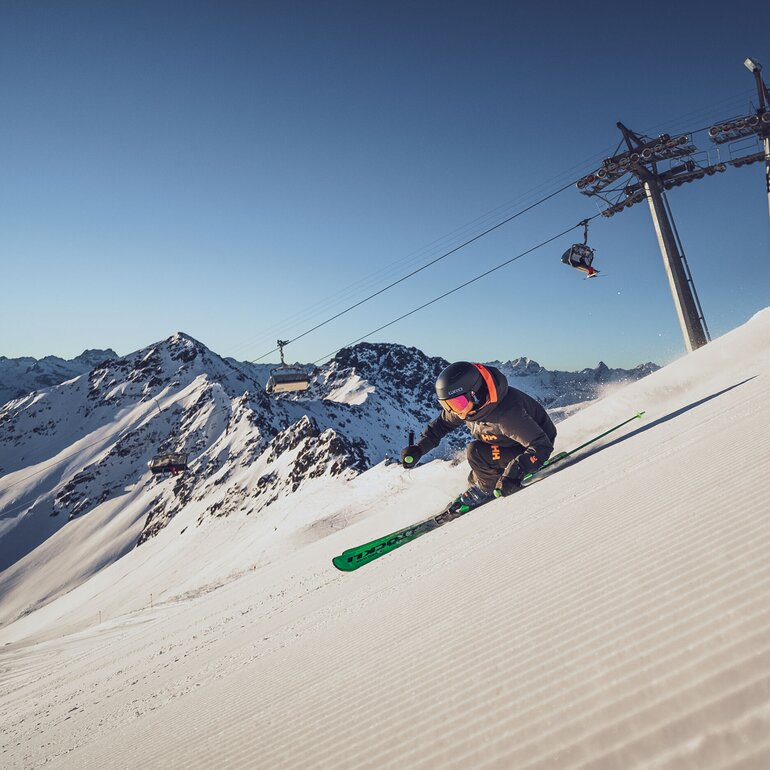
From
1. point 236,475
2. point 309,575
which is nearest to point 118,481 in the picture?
point 236,475

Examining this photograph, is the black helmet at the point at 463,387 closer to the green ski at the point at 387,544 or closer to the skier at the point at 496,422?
the skier at the point at 496,422

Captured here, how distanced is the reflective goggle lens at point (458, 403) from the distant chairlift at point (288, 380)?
41.8 feet

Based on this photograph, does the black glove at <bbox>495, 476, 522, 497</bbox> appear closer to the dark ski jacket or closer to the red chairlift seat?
the dark ski jacket

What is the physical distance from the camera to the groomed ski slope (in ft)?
4.07

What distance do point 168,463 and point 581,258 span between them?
42.7 m

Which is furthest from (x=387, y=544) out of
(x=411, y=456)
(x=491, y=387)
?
(x=491, y=387)

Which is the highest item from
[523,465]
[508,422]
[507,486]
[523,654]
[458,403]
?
[458,403]

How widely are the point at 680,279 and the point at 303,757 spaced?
17.6 m

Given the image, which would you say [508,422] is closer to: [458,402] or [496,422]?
[496,422]

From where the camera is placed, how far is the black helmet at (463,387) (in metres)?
6.71

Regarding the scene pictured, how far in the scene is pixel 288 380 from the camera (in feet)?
65.0

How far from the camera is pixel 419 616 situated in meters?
2.96

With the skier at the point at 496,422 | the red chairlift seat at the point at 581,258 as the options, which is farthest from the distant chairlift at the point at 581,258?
the skier at the point at 496,422

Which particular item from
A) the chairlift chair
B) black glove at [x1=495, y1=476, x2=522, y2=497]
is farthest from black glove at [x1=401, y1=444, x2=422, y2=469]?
the chairlift chair
